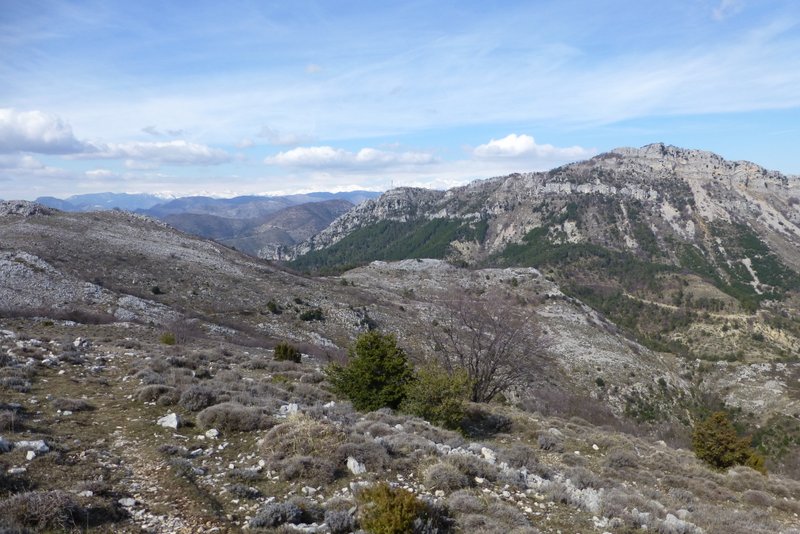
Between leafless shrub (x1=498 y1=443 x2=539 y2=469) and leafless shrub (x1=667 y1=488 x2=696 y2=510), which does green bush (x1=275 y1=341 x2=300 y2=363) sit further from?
leafless shrub (x1=667 y1=488 x2=696 y2=510)

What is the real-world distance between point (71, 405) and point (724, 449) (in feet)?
79.4

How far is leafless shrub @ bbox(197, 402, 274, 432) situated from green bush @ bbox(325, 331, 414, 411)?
5272 millimetres

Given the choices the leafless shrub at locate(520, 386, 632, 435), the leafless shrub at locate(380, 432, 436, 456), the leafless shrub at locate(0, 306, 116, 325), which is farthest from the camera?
the leafless shrub at locate(520, 386, 632, 435)

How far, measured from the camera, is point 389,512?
7500mm

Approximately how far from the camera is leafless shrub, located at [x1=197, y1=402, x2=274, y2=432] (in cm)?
1238

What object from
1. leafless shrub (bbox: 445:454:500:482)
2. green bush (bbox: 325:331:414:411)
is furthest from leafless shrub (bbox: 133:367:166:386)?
leafless shrub (bbox: 445:454:500:482)

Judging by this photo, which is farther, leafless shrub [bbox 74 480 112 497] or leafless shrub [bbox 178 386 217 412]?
leafless shrub [bbox 178 386 217 412]

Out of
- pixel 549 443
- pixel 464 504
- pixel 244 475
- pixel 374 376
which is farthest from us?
pixel 374 376

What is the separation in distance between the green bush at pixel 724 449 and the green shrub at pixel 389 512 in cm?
1761

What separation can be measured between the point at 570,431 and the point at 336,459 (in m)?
13.8

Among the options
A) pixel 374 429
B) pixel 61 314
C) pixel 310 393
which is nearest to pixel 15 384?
pixel 310 393

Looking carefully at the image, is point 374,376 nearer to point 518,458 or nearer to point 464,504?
point 518,458

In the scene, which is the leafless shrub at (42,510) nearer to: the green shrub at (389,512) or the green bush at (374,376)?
the green shrub at (389,512)

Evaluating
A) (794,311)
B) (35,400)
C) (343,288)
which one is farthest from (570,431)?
(794,311)
